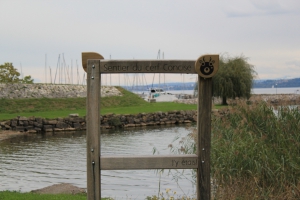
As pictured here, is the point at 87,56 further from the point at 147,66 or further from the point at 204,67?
the point at 204,67

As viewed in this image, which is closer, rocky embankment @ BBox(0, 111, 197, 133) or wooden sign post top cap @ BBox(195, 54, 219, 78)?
wooden sign post top cap @ BBox(195, 54, 219, 78)

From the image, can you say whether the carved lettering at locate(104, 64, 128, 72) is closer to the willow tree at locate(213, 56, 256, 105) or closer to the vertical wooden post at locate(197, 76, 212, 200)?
the vertical wooden post at locate(197, 76, 212, 200)

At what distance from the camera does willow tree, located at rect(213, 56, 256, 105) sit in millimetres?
39969

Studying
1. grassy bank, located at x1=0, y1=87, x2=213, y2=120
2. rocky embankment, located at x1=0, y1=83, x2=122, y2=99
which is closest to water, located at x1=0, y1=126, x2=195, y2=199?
grassy bank, located at x1=0, y1=87, x2=213, y2=120

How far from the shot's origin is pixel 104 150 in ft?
59.0

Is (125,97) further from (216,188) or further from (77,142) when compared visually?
(216,188)

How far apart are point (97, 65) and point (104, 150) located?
1321 centimetres

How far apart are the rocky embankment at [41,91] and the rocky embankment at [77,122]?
10222mm

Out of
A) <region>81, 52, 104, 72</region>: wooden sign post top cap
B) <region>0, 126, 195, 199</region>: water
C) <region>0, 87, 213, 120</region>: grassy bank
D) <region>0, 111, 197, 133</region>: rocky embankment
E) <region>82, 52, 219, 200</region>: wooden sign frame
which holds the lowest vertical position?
<region>0, 126, 195, 199</region>: water

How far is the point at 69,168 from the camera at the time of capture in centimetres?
1421

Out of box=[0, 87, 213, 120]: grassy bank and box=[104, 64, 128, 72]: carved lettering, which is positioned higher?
box=[104, 64, 128, 72]: carved lettering

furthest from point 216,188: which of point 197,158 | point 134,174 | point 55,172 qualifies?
point 55,172

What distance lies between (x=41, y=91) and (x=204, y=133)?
37.0 meters

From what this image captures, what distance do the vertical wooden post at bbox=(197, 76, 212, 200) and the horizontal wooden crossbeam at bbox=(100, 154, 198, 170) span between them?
114 millimetres
